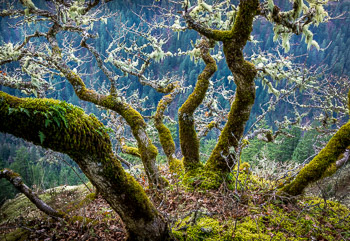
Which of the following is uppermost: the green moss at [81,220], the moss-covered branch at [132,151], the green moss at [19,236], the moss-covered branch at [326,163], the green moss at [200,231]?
the moss-covered branch at [326,163]

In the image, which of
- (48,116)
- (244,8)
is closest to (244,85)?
(244,8)

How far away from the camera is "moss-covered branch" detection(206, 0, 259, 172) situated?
15.1 ft

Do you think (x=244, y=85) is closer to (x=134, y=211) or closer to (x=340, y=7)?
(x=134, y=211)

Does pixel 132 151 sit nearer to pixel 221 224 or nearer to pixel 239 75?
pixel 221 224

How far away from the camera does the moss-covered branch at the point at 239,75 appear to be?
462 centimetres

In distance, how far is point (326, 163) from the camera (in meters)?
4.90

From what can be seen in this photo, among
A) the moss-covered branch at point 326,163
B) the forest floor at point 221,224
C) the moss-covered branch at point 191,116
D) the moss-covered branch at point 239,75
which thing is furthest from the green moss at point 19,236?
the moss-covered branch at point 326,163

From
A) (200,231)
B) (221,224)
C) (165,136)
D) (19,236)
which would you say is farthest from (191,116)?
(19,236)

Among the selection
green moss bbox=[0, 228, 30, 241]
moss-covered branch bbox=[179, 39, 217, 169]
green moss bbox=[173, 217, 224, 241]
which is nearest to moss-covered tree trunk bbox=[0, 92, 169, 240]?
green moss bbox=[173, 217, 224, 241]

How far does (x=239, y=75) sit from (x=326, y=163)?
291 cm

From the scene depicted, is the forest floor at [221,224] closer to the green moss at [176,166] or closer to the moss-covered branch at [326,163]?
the moss-covered branch at [326,163]

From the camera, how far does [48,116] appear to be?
7.57ft

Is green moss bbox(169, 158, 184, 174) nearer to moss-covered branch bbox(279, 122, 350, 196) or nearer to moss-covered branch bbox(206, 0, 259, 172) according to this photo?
moss-covered branch bbox(206, 0, 259, 172)

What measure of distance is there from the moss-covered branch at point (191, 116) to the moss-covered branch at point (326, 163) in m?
2.71
